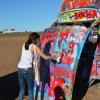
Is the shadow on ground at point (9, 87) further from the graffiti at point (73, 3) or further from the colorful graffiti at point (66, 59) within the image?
the graffiti at point (73, 3)

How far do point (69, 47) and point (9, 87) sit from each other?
385 cm

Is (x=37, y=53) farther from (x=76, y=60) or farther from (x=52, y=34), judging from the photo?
(x=52, y=34)

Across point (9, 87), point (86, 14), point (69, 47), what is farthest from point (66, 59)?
point (9, 87)

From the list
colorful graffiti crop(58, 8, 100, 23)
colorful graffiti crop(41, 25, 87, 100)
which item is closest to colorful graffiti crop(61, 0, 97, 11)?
colorful graffiti crop(58, 8, 100, 23)

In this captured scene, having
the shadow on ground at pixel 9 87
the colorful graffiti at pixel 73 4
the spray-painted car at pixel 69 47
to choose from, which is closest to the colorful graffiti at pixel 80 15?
the spray-painted car at pixel 69 47

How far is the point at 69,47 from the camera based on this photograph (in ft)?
31.0

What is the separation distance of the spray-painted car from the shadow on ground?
1.77 metres

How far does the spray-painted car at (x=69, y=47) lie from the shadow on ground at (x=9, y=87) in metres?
1.77

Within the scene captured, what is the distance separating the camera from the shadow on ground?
11.2 metres

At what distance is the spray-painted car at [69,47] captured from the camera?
30.5 feet

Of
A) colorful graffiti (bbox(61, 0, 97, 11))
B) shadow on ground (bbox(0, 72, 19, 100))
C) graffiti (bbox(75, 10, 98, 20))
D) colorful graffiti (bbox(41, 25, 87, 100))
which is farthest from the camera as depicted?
colorful graffiti (bbox(61, 0, 97, 11))

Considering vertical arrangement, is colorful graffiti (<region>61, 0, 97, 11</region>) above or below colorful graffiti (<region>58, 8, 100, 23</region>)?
above

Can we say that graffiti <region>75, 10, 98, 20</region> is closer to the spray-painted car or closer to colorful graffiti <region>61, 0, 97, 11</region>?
the spray-painted car

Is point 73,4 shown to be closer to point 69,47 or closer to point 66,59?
point 69,47
